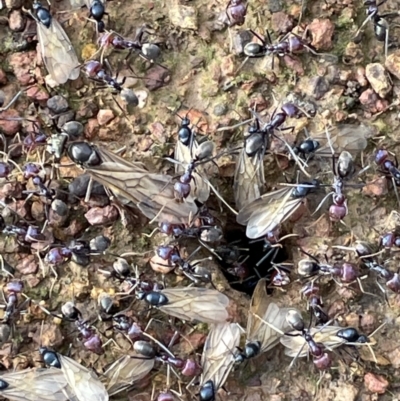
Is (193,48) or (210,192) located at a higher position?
(193,48)

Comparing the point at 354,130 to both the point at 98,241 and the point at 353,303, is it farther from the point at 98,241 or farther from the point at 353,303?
the point at 98,241

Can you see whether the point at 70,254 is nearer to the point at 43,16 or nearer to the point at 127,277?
the point at 127,277

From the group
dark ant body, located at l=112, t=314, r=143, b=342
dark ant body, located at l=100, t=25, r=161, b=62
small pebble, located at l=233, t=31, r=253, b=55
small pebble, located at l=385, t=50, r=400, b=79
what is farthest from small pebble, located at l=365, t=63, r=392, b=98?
dark ant body, located at l=112, t=314, r=143, b=342

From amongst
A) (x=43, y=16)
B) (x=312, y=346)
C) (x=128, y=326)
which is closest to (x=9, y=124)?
(x=43, y=16)

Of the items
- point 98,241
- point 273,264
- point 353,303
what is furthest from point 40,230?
point 353,303

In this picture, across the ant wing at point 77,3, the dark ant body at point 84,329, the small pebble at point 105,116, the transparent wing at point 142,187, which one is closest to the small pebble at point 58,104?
the small pebble at point 105,116

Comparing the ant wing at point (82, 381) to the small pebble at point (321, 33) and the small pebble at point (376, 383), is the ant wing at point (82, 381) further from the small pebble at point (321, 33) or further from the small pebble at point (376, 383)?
the small pebble at point (321, 33)

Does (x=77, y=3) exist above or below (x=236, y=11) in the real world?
above
